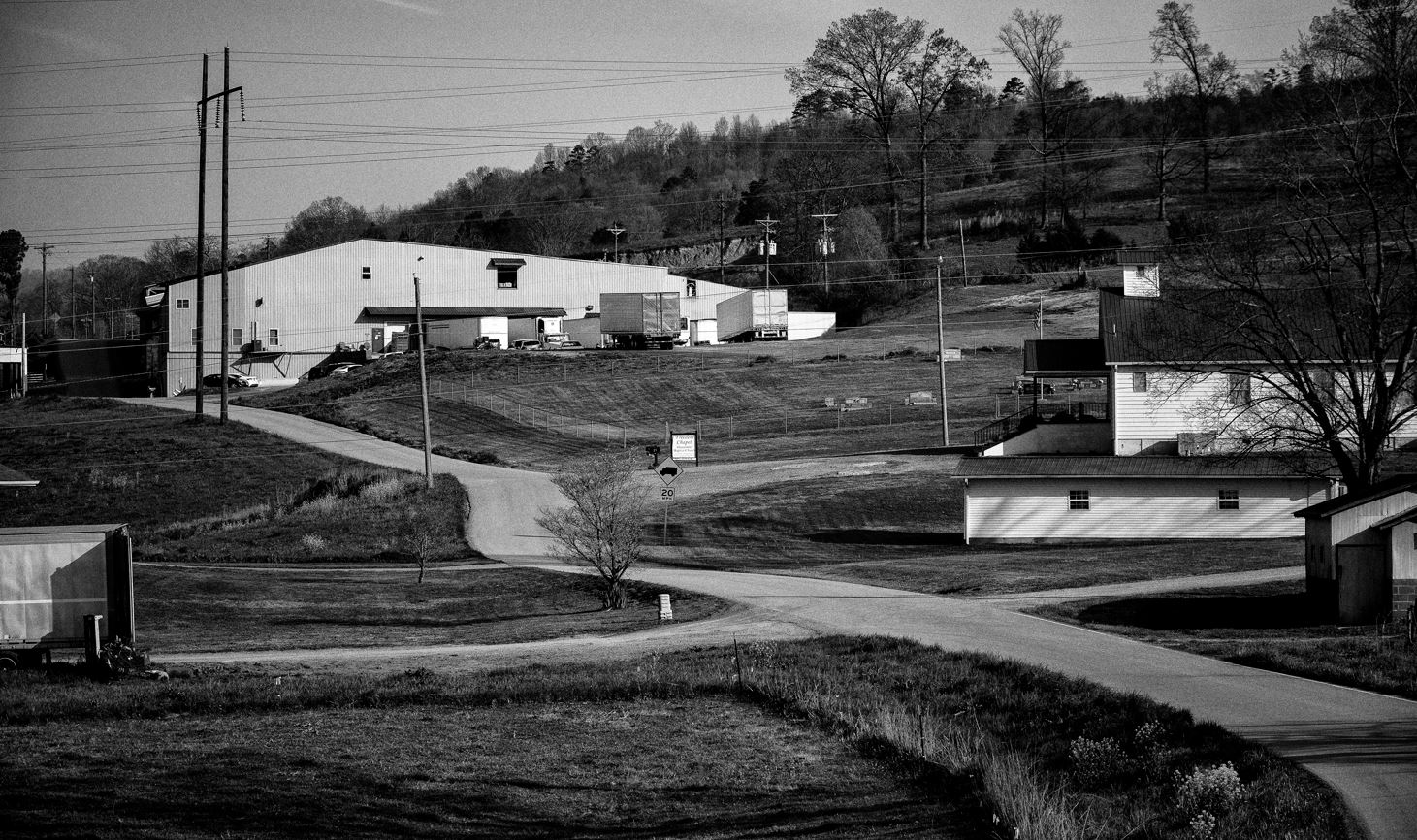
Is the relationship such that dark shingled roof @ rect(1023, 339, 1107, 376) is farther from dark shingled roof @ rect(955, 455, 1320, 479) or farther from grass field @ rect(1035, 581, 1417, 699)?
grass field @ rect(1035, 581, 1417, 699)

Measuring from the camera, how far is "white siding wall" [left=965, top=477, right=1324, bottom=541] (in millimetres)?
44594

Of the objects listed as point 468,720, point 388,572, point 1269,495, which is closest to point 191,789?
point 468,720

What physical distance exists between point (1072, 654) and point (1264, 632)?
5757 millimetres

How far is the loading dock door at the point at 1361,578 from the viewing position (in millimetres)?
28234

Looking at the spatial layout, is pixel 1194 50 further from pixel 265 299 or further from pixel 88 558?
pixel 88 558

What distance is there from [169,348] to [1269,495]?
2966 inches

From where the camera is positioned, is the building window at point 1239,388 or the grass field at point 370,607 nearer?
the grass field at point 370,607

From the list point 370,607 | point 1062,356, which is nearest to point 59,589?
point 370,607

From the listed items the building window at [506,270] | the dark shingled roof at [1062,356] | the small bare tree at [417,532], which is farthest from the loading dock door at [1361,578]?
the building window at [506,270]

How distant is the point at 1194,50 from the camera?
396 ft

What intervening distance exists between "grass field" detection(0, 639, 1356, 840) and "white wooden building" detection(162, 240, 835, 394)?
235 feet

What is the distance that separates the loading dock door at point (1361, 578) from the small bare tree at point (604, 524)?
18393 millimetres

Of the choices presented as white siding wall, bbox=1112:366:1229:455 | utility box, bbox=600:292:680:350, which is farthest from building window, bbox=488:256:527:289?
white siding wall, bbox=1112:366:1229:455

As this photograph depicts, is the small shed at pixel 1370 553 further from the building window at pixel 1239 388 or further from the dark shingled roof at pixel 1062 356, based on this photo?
the dark shingled roof at pixel 1062 356
